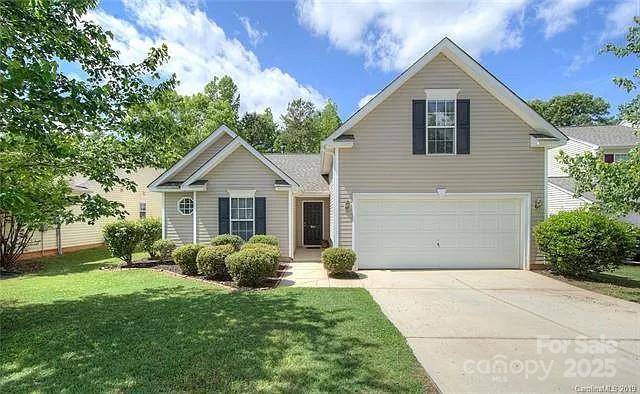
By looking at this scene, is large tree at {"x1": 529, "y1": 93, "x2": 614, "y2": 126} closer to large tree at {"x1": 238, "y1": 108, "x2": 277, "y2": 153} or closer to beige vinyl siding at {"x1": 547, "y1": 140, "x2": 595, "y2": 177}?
beige vinyl siding at {"x1": 547, "y1": 140, "x2": 595, "y2": 177}

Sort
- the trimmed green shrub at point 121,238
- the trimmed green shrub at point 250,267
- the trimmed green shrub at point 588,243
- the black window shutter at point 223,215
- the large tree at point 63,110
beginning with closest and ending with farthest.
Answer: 1. the large tree at point 63,110
2. the trimmed green shrub at point 250,267
3. the trimmed green shrub at point 588,243
4. the trimmed green shrub at point 121,238
5. the black window shutter at point 223,215

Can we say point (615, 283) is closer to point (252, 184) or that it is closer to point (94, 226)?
point (252, 184)

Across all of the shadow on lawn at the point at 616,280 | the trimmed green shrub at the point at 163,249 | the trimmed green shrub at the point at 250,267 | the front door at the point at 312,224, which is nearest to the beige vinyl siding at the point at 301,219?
the front door at the point at 312,224

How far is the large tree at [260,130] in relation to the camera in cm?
3928

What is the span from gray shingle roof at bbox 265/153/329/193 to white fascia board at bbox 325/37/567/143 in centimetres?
546

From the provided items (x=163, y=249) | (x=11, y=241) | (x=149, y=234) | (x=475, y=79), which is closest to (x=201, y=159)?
(x=149, y=234)

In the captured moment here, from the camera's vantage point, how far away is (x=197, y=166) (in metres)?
14.9

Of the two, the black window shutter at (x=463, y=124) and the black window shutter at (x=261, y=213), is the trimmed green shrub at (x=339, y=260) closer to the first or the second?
the black window shutter at (x=261, y=213)

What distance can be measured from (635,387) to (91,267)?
15035 mm

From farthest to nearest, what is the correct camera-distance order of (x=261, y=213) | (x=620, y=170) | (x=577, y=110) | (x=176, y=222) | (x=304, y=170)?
(x=577, y=110) → (x=304, y=170) → (x=176, y=222) → (x=261, y=213) → (x=620, y=170)

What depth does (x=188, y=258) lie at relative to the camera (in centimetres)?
1068

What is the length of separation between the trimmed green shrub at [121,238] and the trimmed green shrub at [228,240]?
3.25 meters

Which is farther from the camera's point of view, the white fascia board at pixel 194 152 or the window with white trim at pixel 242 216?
the white fascia board at pixel 194 152

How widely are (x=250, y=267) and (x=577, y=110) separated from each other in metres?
55.8
